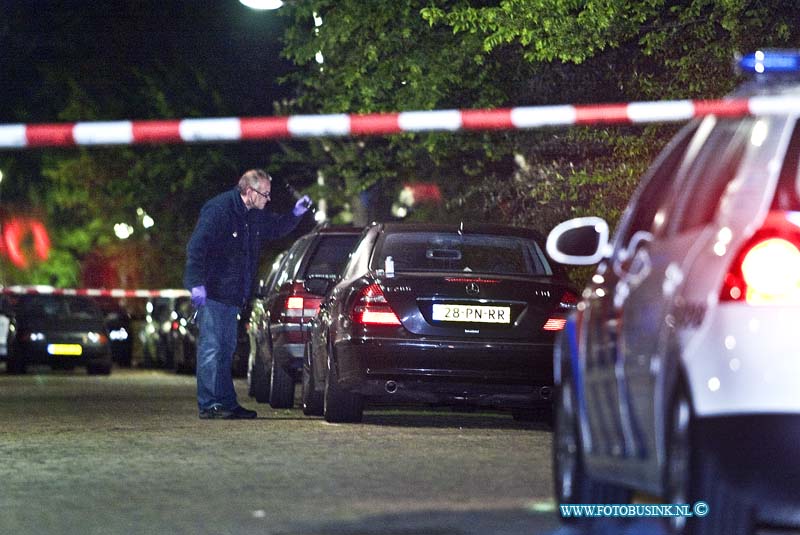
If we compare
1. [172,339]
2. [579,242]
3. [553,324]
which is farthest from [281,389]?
[172,339]

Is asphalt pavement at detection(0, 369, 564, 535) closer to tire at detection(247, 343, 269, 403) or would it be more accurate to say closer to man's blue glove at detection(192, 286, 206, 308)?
man's blue glove at detection(192, 286, 206, 308)

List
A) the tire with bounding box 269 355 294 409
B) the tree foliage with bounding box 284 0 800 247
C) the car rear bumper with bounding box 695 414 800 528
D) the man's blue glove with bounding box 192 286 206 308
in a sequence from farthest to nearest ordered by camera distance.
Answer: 1. the tree foliage with bounding box 284 0 800 247
2. the tire with bounding box 269 355 294 409
3. the man's blue glove with bounding box 192 286 206 308
4. the car rear bumper with bounding box 695 414 800 528

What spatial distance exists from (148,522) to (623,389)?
235cm

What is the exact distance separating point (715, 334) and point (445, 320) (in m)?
8.12

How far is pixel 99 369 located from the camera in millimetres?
35312

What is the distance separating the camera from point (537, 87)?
2606cm

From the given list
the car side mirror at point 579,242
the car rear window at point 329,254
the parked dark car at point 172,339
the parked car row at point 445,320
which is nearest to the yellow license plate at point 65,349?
the parked dark car at point 172,339

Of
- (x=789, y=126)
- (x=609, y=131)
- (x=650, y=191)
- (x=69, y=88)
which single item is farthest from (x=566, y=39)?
(x=69, y=88)

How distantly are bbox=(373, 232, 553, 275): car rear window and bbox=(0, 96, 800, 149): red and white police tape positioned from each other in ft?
18.1

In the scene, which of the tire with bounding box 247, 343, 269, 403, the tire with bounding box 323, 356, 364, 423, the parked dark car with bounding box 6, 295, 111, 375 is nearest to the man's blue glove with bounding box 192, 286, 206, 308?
the tire with bounding box 323, 356, 364, 423

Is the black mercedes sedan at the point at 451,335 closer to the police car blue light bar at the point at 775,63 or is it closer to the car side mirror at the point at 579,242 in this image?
the car side mirror at the point at 579,242

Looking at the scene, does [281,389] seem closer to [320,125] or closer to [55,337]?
[320,125]

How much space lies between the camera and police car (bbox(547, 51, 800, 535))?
6.07 meters

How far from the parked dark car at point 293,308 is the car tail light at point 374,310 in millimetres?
3271
